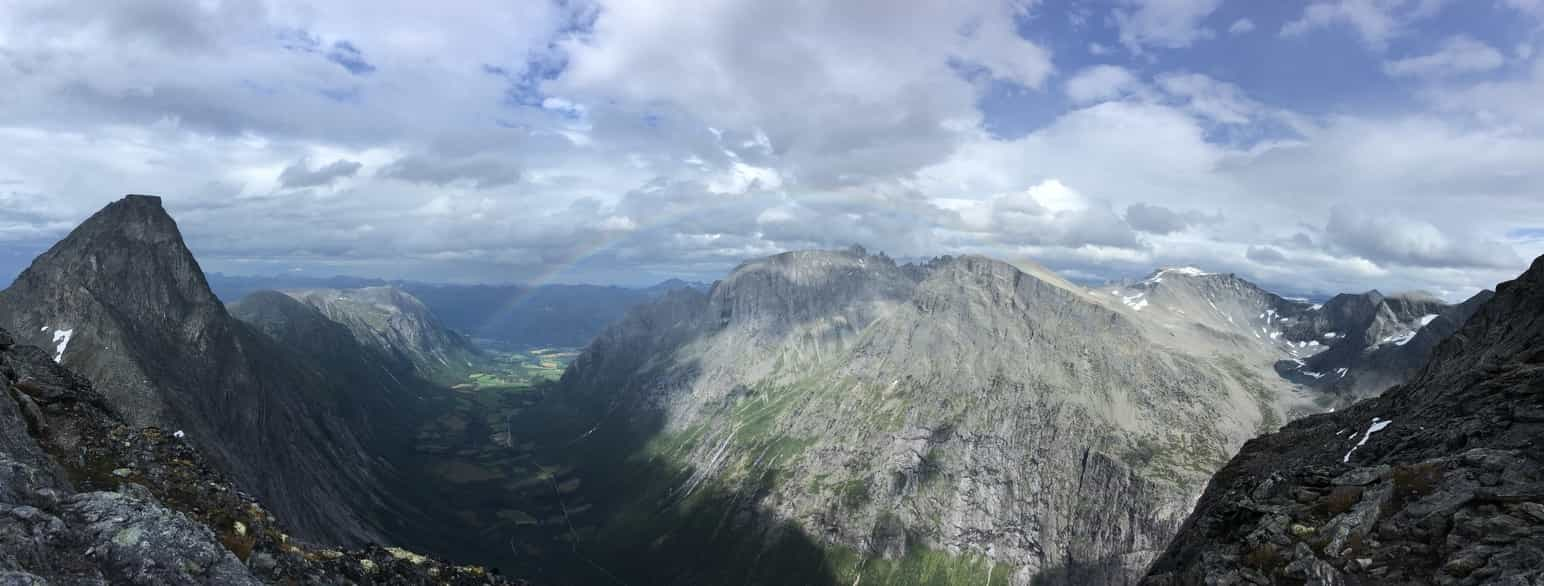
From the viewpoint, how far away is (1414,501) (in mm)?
31016

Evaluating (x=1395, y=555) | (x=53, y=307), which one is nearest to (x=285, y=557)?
(x=1395, y=555)

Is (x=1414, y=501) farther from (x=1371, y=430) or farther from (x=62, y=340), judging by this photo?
(x=62, y=340)

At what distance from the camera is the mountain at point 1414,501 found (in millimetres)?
26969

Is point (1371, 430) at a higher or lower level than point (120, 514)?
higher

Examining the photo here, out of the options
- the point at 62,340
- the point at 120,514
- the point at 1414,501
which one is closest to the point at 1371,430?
the point at 1414,501

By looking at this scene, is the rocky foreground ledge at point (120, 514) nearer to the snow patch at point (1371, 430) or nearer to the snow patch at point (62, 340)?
the snow patch at point (1371, 430)

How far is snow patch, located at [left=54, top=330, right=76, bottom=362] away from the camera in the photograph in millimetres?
166550

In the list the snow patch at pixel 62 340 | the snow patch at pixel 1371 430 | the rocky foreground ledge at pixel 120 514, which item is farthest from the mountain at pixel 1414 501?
the snow patch at pixel 62 340

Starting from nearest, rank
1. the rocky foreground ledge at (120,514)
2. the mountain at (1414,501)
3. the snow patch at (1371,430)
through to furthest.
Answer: the rocky foreground ledge at (120,514), the mountain at (1414,501), the snow patch at (1371,430)

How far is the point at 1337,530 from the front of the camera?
31547 millimetres

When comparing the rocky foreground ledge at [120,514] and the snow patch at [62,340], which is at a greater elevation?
the rocky foreground ledge at [120,514]

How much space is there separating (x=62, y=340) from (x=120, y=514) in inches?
8792

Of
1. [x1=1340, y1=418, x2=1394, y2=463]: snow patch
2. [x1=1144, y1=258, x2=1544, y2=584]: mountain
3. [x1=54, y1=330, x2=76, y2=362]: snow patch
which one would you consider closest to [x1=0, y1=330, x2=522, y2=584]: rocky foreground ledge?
[x1=1144, y1=258, x2=1544, y2=584]: mountain

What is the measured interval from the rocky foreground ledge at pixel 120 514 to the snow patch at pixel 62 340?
178 metres
